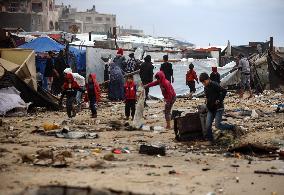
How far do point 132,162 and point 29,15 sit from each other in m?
44.0

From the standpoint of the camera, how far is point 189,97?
63.5 feet

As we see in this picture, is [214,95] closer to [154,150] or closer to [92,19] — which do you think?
[154,150]

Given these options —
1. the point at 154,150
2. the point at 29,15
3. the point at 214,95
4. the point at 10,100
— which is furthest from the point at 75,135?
the point at 29,15

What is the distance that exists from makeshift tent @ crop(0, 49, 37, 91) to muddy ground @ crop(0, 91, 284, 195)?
278 centimetres

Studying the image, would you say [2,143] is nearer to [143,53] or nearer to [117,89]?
[117,89]

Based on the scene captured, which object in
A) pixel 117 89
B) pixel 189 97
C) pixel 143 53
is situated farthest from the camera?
pixel 143 53

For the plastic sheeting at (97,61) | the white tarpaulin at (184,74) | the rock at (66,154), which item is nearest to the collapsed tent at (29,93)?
the white tarpaulin at (184,74)

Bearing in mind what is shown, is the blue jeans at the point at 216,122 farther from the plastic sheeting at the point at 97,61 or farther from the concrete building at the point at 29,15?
the concrete building at the point at 29,15

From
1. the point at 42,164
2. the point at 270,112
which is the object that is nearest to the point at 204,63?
the point at 270,112

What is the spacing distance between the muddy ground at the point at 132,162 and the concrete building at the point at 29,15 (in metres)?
37.1

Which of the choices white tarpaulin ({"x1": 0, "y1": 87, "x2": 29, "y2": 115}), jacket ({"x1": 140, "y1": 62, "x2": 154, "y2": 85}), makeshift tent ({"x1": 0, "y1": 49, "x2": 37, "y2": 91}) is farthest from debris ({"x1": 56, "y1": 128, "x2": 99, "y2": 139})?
jacket ({"x1": 140, "y1": 62, "x2": 154, "y2": 85})

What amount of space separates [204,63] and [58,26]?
45.3 m

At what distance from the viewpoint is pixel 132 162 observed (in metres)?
7.26

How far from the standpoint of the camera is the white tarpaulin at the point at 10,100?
1293 cm
